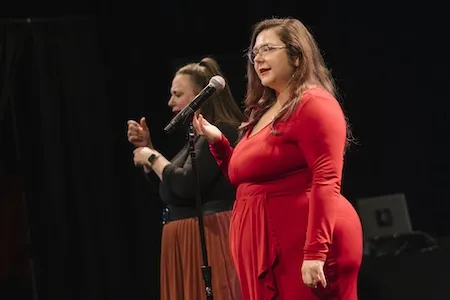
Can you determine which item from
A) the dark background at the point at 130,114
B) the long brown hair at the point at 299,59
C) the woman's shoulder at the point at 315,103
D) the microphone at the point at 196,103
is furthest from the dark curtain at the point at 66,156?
the woman's shoulder at the point at 315,103

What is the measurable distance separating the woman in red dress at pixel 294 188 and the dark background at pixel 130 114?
138 cm

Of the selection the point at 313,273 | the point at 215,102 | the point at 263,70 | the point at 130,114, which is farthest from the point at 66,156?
the point at 313,273

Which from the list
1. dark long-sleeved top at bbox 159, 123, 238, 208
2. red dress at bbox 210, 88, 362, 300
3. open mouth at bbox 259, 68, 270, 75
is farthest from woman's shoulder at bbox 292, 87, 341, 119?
dark long-sleeved top at bbox 159, 123, 238, 208

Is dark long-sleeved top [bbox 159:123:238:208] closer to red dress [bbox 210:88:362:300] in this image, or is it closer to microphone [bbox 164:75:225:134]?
microphone [bbox 164:75:225:134]

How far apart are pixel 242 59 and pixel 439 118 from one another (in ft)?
3.25

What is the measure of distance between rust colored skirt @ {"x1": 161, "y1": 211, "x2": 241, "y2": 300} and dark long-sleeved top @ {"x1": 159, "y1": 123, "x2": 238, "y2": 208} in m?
0.07

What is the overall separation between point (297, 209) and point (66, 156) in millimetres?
1821

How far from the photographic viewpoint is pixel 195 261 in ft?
9.36

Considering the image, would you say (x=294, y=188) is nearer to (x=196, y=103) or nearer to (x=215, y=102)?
(x=196, y=103)

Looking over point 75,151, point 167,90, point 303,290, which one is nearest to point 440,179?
point 167,90

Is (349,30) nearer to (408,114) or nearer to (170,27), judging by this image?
(408,114)

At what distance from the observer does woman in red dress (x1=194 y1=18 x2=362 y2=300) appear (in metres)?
1.99

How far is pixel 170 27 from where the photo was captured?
380 cm

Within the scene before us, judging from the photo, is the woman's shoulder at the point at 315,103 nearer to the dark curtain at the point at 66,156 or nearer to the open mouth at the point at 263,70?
the open mouth at the point at 263,70
